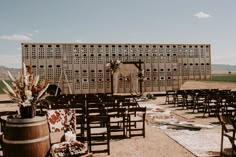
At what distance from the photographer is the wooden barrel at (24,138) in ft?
17.1

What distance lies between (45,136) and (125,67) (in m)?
22.6

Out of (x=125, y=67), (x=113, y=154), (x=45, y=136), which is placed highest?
(x=125, y=67)

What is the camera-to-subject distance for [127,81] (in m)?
29.0

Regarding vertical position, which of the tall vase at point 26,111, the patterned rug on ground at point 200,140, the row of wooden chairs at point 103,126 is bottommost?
the patterned rug on ground at point 200,140

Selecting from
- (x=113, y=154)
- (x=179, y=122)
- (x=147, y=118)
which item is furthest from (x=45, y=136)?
(x=147, y=118)

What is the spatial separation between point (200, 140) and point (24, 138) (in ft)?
17.6

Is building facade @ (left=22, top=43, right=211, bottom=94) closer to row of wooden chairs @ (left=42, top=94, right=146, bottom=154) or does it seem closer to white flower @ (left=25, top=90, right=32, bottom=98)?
row of wooden chairs @ (left=42, top=94, right=146, bottom=154)

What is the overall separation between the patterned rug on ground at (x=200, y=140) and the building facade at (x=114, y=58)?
17.0 m

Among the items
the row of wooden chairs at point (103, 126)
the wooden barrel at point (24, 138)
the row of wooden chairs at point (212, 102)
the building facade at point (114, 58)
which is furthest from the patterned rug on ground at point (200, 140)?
the building facade at point (114, 58)

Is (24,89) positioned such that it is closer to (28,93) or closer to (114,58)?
(28,93)

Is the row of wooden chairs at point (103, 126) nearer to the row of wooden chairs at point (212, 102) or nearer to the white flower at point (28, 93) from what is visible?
the white flower at point (28, 93)

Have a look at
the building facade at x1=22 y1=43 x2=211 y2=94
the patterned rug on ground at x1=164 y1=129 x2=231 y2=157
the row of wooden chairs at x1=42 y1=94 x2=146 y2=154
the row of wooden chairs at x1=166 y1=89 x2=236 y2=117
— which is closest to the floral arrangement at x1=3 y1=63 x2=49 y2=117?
the row of wooden chairs at x1=42 y1=94 x2=146 y2=154

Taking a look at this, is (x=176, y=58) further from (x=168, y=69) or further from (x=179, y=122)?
(x=179, y=122)

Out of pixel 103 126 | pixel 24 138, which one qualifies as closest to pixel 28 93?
pixel 24 138
